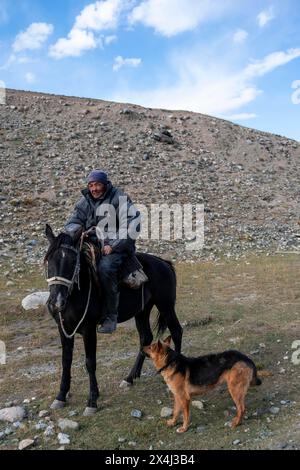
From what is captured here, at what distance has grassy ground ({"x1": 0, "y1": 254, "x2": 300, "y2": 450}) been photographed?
19.1ft

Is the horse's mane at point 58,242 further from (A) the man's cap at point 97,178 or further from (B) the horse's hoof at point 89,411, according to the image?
(B) the horse's hoof at point 89,411

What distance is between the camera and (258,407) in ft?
21.3

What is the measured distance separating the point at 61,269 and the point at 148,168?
995 inches

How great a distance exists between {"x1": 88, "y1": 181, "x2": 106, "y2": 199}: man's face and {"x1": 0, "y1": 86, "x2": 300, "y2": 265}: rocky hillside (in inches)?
439

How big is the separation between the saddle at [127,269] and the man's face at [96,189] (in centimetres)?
80

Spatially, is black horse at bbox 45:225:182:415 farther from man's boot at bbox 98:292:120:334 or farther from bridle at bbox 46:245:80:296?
man's boot at bbox 98:292:120:334

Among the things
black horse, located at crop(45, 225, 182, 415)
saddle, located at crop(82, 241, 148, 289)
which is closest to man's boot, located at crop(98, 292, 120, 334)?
black horse, located at crop(45, 225, 182, 415)

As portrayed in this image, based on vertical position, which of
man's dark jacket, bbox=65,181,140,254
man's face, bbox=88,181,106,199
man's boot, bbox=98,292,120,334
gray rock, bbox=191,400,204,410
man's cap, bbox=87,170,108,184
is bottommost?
gray rock, bbox=191,400,204,410

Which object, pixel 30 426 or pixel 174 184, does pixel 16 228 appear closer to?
pixel 174 184

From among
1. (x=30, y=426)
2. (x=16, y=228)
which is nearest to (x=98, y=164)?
(x=16, y=228)

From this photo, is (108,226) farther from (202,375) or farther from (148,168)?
(148,168)

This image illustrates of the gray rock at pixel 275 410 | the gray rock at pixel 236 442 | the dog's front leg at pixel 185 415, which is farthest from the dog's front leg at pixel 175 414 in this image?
the gray rock at pixel 275 410

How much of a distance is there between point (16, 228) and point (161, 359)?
16398 mm

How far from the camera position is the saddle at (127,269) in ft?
22.3
